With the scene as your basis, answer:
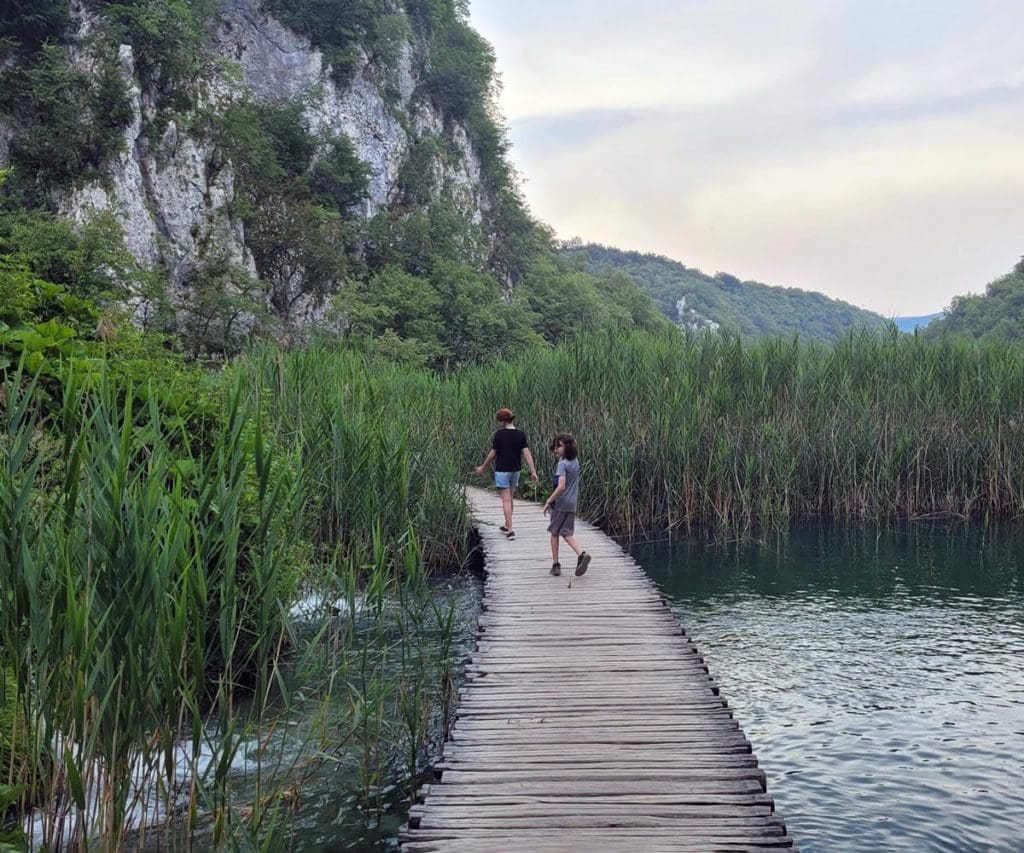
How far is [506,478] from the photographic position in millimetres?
9562

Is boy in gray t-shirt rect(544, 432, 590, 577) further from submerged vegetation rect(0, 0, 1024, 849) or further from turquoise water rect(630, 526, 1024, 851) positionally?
turquoise water rect(630, 526, 1024, 851)

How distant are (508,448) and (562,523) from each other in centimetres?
197

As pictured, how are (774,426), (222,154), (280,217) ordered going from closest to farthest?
(774,426) < (222,154) < (280,217)

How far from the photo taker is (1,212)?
766 inches

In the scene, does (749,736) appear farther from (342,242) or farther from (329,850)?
(342,242)

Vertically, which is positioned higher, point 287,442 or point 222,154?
point 222,154

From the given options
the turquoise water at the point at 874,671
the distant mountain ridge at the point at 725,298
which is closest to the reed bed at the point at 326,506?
the turquoise water at the point at 874,671

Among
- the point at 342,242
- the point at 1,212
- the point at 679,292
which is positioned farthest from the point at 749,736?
the point at 679,292

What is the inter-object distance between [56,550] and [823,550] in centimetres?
1016

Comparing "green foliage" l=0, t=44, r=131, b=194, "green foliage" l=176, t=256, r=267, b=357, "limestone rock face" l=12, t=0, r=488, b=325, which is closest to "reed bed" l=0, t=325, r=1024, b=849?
"green foliage" l=176, t=256, r=267, b=357

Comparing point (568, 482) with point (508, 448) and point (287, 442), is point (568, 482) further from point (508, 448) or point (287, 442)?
point (287, 442)

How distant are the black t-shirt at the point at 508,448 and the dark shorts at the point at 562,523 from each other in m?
1.80

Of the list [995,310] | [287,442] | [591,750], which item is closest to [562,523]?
[287,442]

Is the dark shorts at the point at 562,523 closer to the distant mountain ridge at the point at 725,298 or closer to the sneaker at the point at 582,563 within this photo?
the sneaker at the point at 582,563
